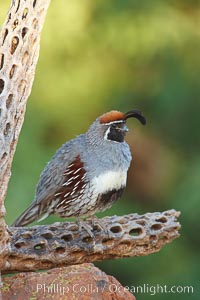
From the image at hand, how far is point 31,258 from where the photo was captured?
352 cm

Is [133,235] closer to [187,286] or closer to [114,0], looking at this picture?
[187,286]

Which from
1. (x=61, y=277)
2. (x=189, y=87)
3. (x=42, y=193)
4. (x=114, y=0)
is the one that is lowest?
(x=61, y=277)

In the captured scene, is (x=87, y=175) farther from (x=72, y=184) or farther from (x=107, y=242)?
(x=107, y=242)

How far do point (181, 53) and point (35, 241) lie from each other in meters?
4.21

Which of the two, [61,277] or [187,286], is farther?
[187,286]

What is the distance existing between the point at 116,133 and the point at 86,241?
0.47 m

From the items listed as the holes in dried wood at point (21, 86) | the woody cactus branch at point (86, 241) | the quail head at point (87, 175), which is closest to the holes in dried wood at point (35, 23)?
the holes in dried wood at point (21, 86)

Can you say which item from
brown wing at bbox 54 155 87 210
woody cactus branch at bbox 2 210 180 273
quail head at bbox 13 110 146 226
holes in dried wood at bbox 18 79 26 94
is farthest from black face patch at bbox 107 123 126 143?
holes in dried wood at bbox 18 79 26 94

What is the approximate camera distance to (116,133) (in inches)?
155

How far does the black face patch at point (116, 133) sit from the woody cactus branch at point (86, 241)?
0.32m

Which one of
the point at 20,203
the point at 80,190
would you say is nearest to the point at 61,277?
the point at 80,190

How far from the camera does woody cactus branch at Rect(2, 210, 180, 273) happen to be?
3533 millimetres

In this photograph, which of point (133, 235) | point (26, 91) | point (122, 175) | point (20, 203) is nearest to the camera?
point (26, 91)

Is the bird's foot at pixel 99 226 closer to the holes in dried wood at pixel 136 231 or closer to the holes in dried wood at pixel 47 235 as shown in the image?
the holes in dried wood at pixel 136 231
